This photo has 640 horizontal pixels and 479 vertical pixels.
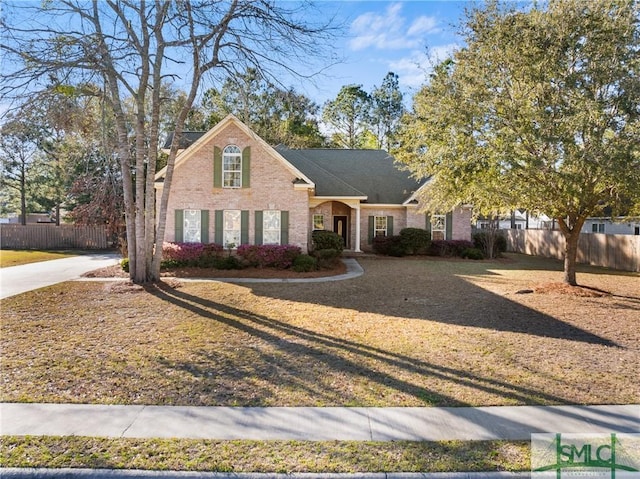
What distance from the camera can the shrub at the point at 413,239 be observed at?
2256cm

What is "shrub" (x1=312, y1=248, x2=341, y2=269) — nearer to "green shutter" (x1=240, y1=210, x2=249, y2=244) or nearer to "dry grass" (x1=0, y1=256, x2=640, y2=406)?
"green shutter" (x1=240, y1=210, x2=249, y2=244)

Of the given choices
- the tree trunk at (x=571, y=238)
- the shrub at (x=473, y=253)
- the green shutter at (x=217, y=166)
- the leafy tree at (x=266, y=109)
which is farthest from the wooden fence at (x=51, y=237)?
the tree trunk at (x=571, y=238)

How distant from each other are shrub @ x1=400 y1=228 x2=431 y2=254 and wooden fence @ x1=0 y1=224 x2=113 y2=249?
2061 cm

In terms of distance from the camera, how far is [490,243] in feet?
74.9

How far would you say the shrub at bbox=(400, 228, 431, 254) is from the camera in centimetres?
2256

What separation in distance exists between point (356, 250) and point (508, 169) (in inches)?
512

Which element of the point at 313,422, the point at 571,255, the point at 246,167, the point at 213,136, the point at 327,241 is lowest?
the point at 313,422

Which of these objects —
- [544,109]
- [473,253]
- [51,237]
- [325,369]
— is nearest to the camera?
[325,369]

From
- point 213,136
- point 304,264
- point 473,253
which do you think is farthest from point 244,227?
point 473,253

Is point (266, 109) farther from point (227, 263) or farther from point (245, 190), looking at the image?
point (227, 263)

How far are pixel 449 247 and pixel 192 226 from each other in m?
14.5

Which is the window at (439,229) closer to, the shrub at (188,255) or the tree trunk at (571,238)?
the tree trunk at (571,238)

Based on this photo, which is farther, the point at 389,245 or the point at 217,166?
the point at 389,245

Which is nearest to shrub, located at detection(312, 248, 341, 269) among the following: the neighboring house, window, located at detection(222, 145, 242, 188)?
window, located at detection(222, 145, 242, 188)
